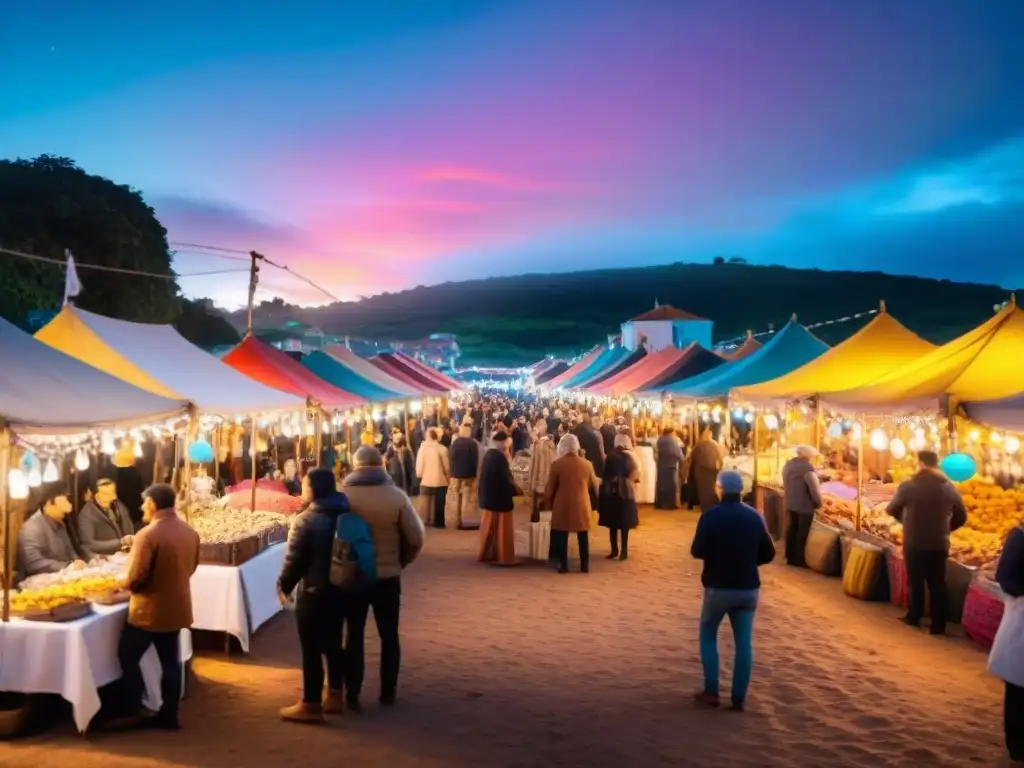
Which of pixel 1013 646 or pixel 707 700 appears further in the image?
pixel 707 700

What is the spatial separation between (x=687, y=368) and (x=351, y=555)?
1511 cm

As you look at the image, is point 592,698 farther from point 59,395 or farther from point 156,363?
point 156,363

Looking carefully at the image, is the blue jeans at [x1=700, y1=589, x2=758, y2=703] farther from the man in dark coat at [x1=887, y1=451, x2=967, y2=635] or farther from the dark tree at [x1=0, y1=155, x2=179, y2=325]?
the dark tree at [x1=0, y1=155, x2=179, y2=325]

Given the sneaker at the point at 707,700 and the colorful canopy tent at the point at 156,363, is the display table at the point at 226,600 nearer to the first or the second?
the colorful canopy tent at the point at 156,363

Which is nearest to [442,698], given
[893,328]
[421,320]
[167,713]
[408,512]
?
[408,512]

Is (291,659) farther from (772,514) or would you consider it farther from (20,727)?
(772,514)

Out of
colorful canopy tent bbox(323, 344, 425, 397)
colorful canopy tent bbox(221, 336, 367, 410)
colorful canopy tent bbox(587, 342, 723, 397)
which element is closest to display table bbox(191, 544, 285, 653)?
colorful canopy tent bbox(221, 336, 367, 410)

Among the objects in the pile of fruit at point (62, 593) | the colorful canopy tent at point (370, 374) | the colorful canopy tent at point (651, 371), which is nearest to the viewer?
the pile of fruit at point (62, 593)

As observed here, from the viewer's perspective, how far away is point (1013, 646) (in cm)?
462

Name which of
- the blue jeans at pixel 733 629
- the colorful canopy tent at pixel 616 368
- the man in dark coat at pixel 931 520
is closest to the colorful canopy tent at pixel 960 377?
the man in dark coat at pixel 931 520

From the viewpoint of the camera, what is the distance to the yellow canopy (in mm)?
8453

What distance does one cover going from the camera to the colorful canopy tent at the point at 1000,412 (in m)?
6.79

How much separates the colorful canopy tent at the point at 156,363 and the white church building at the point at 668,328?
42161mm

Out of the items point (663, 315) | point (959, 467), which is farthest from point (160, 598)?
point (663, 315)
